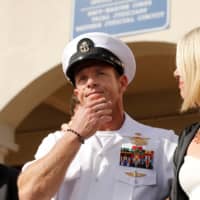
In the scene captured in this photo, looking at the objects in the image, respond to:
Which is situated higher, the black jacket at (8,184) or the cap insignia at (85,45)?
the cap insignia at (85,45)

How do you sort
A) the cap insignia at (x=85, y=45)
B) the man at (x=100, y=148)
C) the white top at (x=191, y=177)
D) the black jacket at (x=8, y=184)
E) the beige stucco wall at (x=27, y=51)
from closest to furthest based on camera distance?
the white top at (x=191, y=177)
the man at (x=100, y=148)
the black jacket at (x=8, y=184)
the cap insignia at (x=85, y=45)
the beige stucco wall at (x=27, y=51)

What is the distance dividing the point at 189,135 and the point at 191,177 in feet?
0.63

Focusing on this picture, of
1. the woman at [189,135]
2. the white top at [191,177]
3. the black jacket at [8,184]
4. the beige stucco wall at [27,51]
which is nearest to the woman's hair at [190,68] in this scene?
the woman at [189,135]

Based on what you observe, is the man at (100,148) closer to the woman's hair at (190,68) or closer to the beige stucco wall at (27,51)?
the woman's hair at (190,68)

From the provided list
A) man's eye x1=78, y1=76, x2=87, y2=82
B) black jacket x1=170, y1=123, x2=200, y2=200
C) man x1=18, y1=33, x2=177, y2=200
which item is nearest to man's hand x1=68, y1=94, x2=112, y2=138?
man x1=18, y1=33, x2=177, y2=200

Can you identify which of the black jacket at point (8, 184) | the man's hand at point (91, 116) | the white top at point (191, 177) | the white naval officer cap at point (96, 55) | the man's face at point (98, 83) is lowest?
the black jacket at point (8, 184)

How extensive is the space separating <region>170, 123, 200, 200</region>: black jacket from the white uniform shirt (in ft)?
0.46

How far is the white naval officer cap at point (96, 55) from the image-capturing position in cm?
221

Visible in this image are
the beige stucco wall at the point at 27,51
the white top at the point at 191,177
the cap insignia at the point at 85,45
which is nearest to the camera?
the white top at the point at 191,177

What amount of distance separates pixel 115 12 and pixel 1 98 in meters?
1.13

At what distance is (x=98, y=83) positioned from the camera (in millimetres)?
2131

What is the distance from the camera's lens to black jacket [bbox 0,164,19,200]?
6.97 feet

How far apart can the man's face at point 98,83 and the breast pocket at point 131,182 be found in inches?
9.8

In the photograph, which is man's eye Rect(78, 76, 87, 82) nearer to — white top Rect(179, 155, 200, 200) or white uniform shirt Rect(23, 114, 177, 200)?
white uniform shirt Rect(23, 114, 177, 200)
